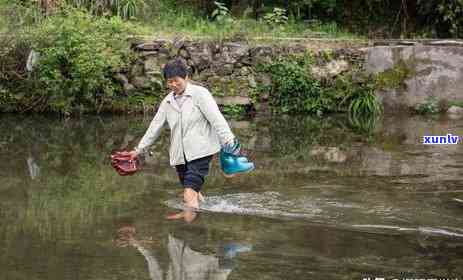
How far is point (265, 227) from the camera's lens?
7.31m

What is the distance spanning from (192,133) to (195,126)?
0.07 metres

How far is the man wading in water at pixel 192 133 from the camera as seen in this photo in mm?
7395

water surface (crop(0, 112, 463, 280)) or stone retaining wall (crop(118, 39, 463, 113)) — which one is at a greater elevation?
stone retaining wall (crop(118, 39, 463, 113))

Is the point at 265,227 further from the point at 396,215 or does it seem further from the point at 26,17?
the point at 26,17

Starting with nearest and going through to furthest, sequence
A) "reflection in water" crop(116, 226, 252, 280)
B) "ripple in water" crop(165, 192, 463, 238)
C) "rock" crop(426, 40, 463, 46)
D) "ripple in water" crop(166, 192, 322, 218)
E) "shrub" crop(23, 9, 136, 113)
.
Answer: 1. "reflection in water" crop(116, 226, 252, 280)
2. "ripple in water" crop(165, 192, 463, 238)
3. "ripple in water" crop(166, 192, 322, 218)
4. "shrub" crop(23, 9, 136, 113)
5. "rock" crop(426, 40, 463, 46)

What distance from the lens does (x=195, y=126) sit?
7508mm

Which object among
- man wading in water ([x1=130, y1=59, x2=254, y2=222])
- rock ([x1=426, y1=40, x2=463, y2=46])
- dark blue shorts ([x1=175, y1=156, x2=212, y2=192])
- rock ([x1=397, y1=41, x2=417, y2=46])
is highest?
rock ([x1=426, y1=40, x2=463, y2=46])

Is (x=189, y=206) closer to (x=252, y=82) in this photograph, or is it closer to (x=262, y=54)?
(x=252, y=82)

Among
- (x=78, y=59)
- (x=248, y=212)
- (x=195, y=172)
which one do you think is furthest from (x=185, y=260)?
(x=78, y=59)

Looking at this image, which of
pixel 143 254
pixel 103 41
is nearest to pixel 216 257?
pixel 143 254

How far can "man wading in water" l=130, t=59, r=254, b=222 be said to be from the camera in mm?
7395

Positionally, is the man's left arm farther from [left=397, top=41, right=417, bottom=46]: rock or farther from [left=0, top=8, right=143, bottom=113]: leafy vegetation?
[left=397, top=41, right=417, bottom=46]: rock

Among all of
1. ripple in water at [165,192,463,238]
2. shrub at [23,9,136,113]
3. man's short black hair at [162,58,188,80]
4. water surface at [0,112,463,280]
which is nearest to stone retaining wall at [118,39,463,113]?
shrub at [23,9,136,113]

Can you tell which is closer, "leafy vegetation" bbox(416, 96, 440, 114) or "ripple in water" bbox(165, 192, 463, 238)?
"ripple in water" bbox(165, 192, 463, 238)
